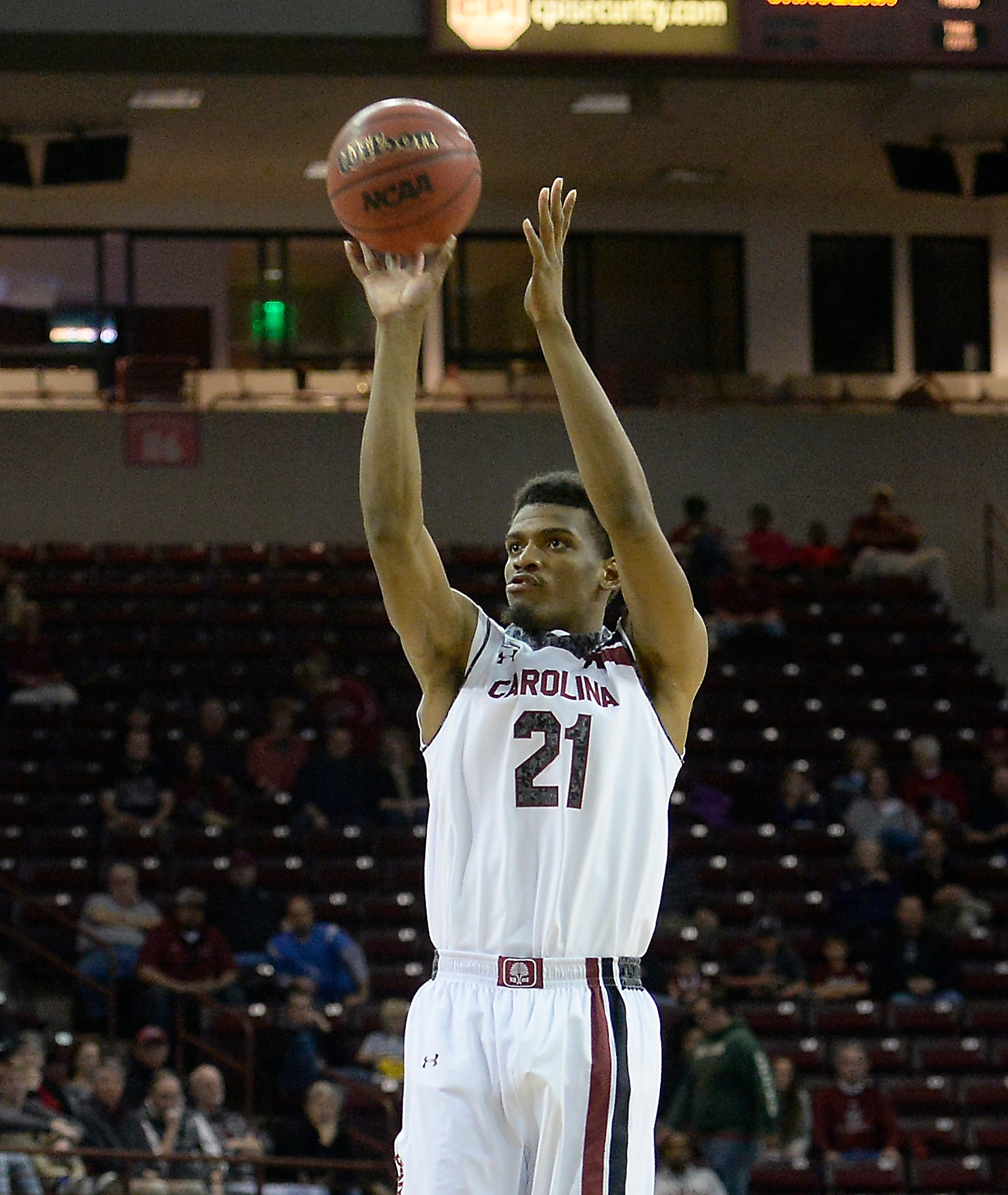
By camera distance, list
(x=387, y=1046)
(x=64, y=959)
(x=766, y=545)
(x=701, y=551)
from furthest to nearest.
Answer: (x=766, y=545) < (x=701, y=551) < (x=64, y=959) < (x=387, y=1046)

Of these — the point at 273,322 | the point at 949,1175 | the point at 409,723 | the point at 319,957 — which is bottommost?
the point at 949,1175

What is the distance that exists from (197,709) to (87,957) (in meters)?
3.51

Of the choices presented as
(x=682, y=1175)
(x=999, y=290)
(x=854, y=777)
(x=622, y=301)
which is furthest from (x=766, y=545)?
(x=682, y=1175)

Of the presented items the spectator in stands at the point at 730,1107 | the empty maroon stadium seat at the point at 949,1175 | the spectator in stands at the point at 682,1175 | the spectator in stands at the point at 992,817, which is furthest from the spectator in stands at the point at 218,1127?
the spectator in stands at the point at 992,817

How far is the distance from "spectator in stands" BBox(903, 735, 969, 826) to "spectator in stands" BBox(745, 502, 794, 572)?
362 centimetres

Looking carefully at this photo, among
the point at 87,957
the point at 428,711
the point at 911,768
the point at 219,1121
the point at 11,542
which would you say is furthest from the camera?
the point at 11,542

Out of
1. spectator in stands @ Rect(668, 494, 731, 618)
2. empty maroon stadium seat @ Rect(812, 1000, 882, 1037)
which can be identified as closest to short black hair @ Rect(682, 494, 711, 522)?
spectator in stands @ Rect(668, 494, 731, 618)

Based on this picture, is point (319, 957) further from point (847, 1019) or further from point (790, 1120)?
point (847, 1019)

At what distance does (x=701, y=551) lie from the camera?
648 inches

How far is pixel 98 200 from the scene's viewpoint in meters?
21.2

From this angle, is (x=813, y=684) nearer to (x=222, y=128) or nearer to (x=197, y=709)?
(x=197, y=709)

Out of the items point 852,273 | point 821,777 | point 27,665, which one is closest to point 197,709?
point 27,665

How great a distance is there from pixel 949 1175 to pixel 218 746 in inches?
227

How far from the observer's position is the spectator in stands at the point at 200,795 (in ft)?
42.2
